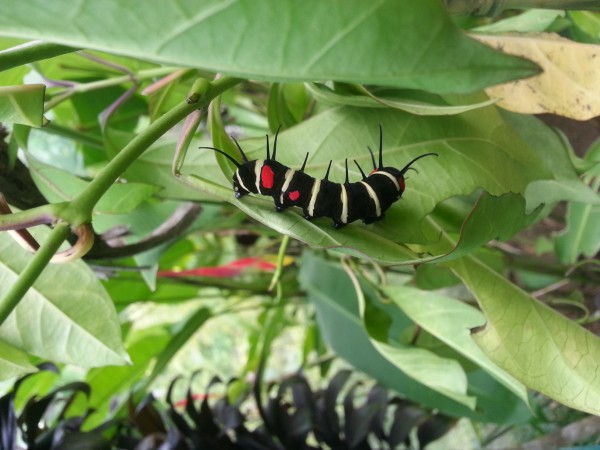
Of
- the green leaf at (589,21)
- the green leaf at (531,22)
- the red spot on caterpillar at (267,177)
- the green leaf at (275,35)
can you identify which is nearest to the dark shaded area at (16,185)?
the red spot on caterpillar at (267,177)

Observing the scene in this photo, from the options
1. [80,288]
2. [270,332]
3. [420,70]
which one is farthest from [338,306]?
[420,70]

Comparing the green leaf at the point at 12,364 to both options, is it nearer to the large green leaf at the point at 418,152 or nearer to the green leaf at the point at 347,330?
the large green leaf at the point at 418,152

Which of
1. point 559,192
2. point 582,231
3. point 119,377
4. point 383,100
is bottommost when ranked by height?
point 119,377

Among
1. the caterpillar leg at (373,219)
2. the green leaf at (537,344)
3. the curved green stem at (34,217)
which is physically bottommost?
the green leaf at (537,344)

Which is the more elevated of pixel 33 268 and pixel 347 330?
pixel 33 268

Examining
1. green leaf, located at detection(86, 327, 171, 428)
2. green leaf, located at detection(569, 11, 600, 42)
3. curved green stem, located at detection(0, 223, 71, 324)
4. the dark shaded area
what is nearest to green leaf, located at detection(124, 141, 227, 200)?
the dark shaded area

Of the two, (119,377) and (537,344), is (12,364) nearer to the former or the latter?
(537,344)

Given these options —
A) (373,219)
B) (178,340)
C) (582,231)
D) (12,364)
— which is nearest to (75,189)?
(12,364)
